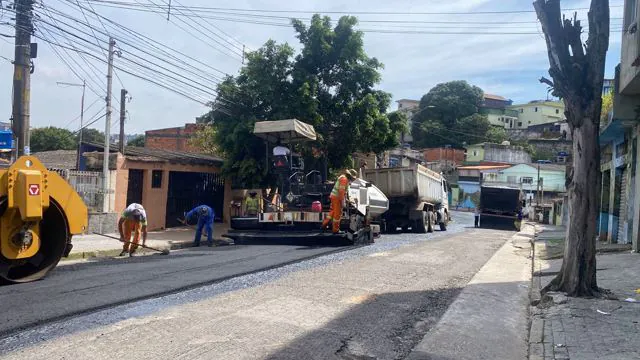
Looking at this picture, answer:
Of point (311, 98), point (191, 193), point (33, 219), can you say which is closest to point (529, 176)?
point (311, 98)

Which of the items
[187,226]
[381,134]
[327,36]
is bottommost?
[187,226]

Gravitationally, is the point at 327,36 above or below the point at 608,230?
above

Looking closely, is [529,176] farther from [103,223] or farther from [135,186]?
[103,223]

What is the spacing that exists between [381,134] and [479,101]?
1848 inches

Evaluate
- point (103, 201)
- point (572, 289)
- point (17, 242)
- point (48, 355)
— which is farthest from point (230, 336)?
point (103, 201)

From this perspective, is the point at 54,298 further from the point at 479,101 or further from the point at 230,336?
the point at 479,101

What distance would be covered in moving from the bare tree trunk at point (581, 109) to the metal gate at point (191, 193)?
15.0 m

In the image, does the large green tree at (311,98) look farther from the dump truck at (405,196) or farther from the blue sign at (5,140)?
the blue sign at (5,140)

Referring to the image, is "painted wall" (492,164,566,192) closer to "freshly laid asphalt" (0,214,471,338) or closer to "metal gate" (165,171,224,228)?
"metal gate" (165,171,224,228)

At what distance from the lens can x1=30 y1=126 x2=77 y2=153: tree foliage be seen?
41.3 meters

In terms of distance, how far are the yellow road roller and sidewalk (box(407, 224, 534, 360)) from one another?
548 centimetres

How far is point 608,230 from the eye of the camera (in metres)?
17.2

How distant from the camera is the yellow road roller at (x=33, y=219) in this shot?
7695 mm

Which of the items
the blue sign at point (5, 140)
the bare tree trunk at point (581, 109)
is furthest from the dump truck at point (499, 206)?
the blue sign at point (5, 140)
